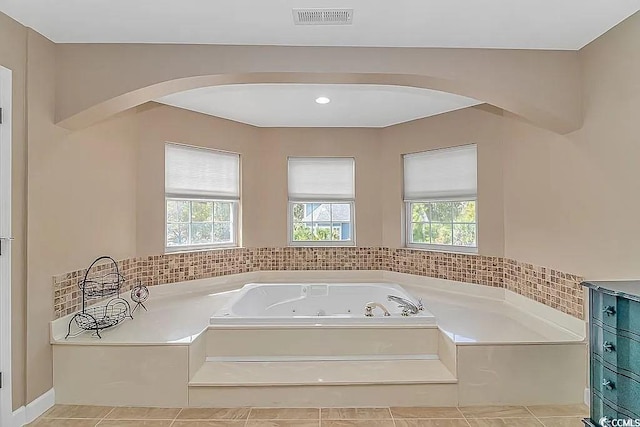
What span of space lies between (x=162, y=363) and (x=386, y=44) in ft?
8.48

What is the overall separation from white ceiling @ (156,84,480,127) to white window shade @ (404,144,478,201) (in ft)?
1.47

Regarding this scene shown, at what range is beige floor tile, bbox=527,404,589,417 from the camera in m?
2.59

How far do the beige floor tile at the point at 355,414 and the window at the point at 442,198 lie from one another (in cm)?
212

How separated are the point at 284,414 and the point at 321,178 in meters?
2.88

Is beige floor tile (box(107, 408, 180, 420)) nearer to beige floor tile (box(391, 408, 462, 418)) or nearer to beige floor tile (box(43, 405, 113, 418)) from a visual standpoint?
beige floor tile (box(43, 405, 113, 418))

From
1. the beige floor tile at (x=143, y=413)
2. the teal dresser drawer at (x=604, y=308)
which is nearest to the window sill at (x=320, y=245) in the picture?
the beige floor tile at (x=143, y=413)

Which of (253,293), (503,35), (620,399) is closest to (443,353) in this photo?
(620,399)

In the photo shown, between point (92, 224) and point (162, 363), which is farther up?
point (92, 224)

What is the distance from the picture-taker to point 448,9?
226cm

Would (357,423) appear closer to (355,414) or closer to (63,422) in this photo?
(355,414)

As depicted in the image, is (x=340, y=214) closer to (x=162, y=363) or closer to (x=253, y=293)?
(x=253, y=293)

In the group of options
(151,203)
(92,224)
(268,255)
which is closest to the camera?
(92,224)

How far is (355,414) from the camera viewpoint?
8.63ft

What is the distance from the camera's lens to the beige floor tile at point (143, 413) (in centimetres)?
258
